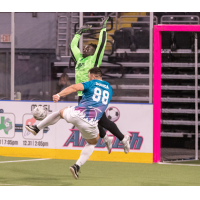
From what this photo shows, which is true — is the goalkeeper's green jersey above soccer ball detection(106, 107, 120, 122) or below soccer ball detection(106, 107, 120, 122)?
above

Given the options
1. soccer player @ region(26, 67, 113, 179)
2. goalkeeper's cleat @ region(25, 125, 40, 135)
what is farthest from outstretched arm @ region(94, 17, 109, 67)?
goalkeeper's cleat @ region(25, 125, 40, 135)

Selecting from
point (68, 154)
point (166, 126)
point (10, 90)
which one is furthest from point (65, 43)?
point (166, 126)

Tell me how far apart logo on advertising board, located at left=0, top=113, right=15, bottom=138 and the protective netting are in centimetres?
367

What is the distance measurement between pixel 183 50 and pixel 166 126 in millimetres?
1963

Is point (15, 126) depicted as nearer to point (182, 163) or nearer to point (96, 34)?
point (96, 34)

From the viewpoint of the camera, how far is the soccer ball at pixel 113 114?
9.98 metres

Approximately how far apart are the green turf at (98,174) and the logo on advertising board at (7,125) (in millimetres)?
1118

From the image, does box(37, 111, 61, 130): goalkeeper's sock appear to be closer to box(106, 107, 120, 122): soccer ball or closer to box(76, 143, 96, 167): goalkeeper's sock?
box(76, 143, 96, 167): goalkeeper's sock

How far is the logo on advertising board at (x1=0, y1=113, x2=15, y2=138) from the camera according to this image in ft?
34.7

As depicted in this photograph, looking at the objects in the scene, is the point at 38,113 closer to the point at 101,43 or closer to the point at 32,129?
the point at 32,129

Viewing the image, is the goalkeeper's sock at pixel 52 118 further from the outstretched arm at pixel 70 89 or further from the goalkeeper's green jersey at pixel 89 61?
the goalkeeper's green jersey at pixel 89 61

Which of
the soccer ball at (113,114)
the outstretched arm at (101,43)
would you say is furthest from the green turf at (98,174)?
the outstretched arm at (101,43)

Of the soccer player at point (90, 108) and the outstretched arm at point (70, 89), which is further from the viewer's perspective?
the soccer player at point (90, 108)

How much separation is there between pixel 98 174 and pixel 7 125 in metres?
2.98
